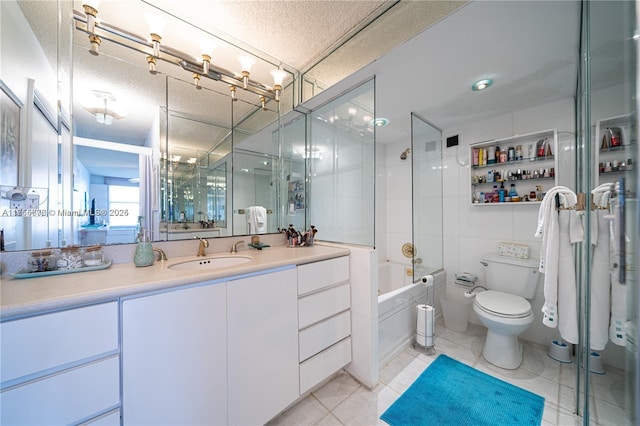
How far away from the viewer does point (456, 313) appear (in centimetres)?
229

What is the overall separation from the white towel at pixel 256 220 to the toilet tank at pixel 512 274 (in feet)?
7.26

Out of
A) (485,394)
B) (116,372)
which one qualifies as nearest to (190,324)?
(116,372)

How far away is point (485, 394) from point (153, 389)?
198 centimetres

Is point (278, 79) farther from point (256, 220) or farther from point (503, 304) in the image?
point (503, 304)

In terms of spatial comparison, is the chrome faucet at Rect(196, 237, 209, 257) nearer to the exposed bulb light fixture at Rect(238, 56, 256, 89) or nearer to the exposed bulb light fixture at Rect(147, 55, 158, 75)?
the exposed bulb light fixture at Rect(147, 55, 158, 75)

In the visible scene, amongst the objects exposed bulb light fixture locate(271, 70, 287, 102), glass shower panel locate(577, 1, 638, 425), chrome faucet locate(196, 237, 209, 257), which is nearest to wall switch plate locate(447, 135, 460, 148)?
glass shower panel locate(577, 1, 638, 425)

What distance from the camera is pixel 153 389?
0.88 m

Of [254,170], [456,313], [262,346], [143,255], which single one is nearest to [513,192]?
[456,313]

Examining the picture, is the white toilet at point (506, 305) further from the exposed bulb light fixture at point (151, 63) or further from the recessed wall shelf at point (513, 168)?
the exposed bulb light fixture at point (151, 63)

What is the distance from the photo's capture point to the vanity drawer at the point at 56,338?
2.15ft

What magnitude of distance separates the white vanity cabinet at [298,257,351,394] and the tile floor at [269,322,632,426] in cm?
15

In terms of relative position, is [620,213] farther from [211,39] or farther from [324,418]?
[211,39]

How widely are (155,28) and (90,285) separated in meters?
1.44

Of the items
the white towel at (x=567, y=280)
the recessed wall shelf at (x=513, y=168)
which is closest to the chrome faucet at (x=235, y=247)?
the white towel at (x=567, y=280)
